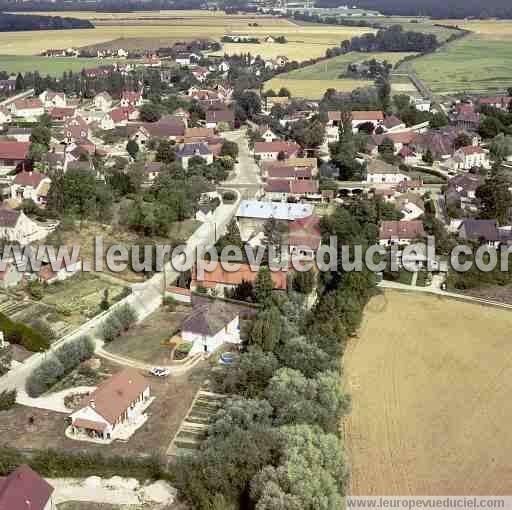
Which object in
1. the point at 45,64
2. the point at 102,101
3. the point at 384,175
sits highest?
the point at 45,64

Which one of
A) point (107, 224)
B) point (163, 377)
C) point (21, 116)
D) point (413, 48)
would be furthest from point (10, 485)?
point (413, 48)

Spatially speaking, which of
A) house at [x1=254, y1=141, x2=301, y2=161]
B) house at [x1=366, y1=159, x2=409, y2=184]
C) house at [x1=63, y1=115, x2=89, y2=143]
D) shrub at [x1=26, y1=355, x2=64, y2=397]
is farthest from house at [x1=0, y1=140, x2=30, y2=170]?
shrub at [x1=26, y1=355, x2=64, y2=397]

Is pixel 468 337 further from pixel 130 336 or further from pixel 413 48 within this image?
pixel 413 48

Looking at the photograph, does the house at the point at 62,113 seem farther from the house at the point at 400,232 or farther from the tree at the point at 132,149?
the house at the point at 400,232

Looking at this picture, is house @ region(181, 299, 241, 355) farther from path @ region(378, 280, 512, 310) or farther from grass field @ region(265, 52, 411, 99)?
grass field @ region(265, 52, 411, 99)

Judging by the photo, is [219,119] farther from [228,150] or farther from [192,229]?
[192,229]

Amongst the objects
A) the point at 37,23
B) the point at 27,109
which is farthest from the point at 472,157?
the point at 37,23

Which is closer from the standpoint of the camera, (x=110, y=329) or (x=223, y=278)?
(x=110, y=329)
